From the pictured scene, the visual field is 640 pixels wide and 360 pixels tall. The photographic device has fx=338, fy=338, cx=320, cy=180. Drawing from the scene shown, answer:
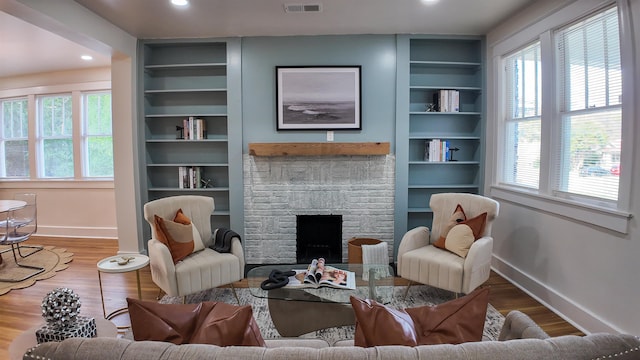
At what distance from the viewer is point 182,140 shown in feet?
13.2

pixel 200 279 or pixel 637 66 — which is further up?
pixel 637 66

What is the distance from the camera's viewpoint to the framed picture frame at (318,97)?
3.92 metres

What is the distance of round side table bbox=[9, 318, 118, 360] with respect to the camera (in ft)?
4.67

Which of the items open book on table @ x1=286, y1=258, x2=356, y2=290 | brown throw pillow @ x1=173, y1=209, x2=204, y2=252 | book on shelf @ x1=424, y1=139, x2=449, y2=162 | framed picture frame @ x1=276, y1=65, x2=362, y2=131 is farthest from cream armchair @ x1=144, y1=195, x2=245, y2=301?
book on shelf @ x1=424, y1=139, x2=449, y2=162

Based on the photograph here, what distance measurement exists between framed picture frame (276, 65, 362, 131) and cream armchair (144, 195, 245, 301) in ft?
4.61

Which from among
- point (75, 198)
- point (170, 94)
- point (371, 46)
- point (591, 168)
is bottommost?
point (75, 198)

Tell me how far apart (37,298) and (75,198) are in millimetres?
2557

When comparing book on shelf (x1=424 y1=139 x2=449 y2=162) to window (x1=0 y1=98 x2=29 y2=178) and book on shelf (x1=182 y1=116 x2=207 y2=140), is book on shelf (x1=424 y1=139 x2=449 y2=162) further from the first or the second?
window (x1=0 y1=98 x2=29 y2=178)

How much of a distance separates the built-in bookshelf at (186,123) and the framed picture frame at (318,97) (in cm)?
69

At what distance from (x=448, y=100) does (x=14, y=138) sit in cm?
670

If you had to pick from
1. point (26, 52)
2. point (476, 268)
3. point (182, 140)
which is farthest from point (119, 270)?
point (26, 52)

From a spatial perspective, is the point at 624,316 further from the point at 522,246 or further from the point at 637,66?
the point at 637,66

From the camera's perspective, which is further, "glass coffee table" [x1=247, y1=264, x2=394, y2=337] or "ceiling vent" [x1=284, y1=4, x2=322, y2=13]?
"ceiling vent" [x1=284, y1=4, x2=322, y2=13]

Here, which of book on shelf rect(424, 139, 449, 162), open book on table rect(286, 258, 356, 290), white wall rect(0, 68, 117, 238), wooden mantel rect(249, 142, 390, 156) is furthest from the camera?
white wall rect(0, 68, 117, 238)
